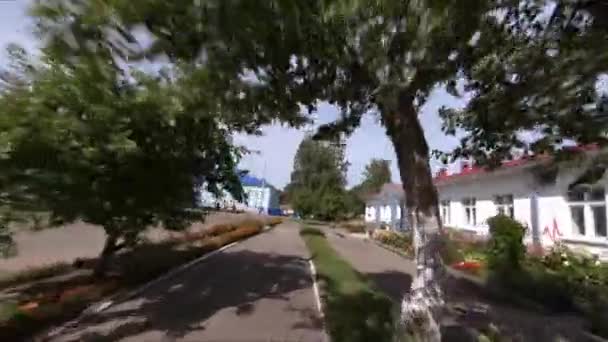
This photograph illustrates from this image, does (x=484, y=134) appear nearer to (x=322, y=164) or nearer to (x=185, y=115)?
(x=185, y=115)

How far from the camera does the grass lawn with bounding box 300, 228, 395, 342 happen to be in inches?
259

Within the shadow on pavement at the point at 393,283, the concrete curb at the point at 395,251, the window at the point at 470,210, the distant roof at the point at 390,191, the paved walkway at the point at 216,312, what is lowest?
the paved walkway at the point at 216,312

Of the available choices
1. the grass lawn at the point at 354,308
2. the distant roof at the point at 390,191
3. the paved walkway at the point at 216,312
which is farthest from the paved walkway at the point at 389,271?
the distant roof at the point at 390,191

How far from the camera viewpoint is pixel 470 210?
22.1m

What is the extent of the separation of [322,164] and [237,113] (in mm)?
70501

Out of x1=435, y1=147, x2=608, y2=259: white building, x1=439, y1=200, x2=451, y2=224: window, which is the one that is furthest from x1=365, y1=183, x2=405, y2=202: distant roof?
x1=435, y1=147, x2=608, y2=259: white building

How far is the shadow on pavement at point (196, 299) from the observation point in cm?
703

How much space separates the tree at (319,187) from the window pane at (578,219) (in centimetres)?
5560

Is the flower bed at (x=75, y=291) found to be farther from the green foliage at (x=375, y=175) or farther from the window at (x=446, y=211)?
the green foliage at (x=375, y=175)

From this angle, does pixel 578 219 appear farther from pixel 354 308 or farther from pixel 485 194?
pixel 354 308

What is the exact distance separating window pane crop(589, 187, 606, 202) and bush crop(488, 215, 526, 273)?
2113mm

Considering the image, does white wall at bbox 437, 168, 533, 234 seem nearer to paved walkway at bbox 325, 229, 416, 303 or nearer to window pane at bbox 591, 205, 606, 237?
window pane at bbox 591, 205, 606, 237

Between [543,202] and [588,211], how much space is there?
196 cm

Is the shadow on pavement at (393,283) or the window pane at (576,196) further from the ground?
the window pane at (576,196)
